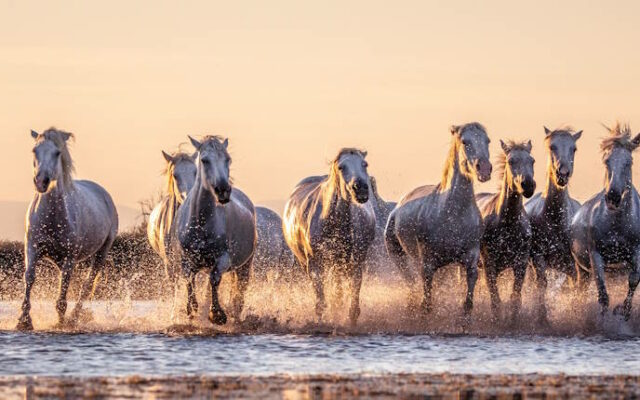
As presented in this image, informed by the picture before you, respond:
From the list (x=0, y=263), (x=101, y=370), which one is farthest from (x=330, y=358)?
(x=0, y=263)

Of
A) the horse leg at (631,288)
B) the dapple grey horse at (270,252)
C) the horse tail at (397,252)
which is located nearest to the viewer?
the horse leg at (631,288)

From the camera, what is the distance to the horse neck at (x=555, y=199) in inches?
683

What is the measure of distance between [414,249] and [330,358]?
5.07m

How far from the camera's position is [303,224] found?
17188 mm

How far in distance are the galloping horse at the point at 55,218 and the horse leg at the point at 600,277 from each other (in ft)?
20.0

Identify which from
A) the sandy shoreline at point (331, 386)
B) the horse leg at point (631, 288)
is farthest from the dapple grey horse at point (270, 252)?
the sandy shoreline at point (331, 386)

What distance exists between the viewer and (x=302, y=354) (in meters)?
12.5

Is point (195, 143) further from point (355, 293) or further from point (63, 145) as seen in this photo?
point (355, 293)

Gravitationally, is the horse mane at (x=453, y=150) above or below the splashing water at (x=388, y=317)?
above

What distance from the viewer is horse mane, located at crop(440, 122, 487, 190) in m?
16.1

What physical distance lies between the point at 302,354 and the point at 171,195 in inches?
193

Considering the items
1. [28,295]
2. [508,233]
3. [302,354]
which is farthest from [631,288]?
[28,295]

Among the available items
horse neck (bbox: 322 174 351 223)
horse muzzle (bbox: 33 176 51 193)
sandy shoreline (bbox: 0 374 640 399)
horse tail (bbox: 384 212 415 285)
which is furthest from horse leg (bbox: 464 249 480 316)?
sandy shoreline (bbox: 0 374 640 399)

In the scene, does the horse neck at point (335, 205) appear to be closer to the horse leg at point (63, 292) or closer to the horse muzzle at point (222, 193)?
the horse muzzle at point (222, 193)
